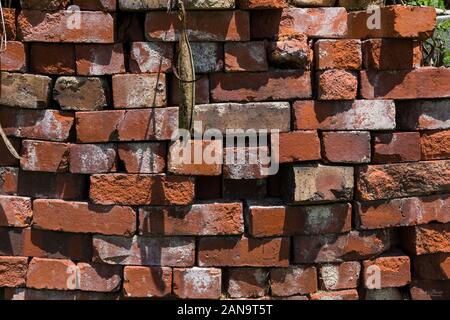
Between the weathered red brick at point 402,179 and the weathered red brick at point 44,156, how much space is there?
52.1 inches

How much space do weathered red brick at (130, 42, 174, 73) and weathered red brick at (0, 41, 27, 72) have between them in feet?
1.54

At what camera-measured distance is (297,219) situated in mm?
2301

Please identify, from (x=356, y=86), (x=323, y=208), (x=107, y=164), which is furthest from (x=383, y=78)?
(x=107, y=164)

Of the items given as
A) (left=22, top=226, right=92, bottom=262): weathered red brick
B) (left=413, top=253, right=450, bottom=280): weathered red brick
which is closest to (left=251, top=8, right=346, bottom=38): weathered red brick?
(left=413, top=253, right=450, bottom=280): weathered red brick

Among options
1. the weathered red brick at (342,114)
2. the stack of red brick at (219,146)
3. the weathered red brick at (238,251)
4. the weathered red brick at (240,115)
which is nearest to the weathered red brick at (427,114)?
the stack of red brick at (219,146)

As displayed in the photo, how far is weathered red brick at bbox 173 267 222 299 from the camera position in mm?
2299

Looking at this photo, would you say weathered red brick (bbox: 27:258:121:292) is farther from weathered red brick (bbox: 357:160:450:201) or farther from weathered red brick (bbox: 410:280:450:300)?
weathered red brick (bbox: 410:280:450:300)

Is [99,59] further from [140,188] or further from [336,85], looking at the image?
[336,85]

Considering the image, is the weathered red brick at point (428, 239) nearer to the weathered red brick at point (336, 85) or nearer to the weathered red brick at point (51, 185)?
the weathered red brick at point (336, 85)

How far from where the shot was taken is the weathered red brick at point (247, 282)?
234 cm

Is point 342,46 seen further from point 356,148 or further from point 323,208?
point 323,208

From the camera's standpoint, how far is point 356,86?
7.38ft

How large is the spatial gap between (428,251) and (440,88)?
76cm

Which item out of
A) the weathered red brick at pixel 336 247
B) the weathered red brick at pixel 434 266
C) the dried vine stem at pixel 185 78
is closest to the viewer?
the dried vine stem at pixel 185 78
